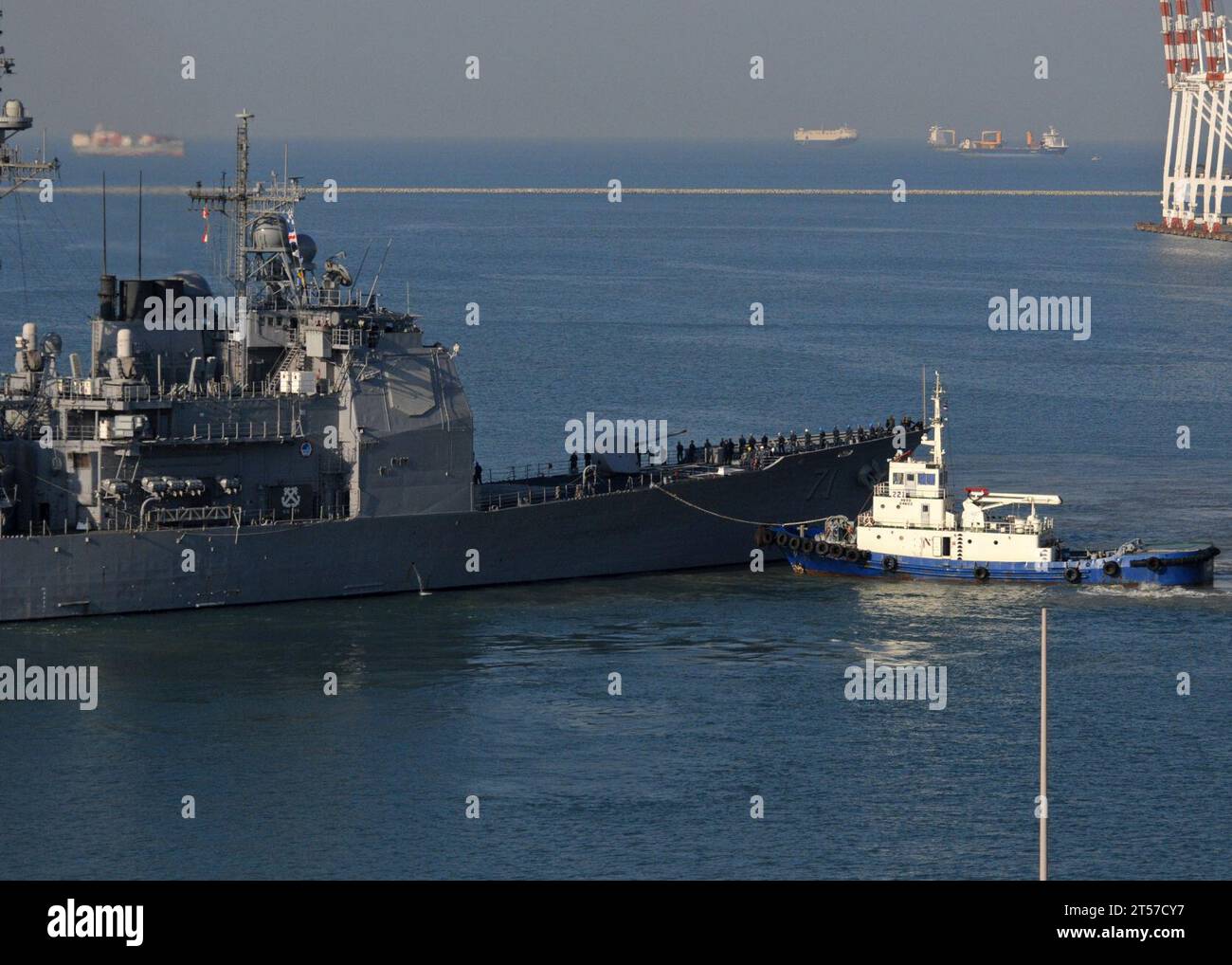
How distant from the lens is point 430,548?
138 ft

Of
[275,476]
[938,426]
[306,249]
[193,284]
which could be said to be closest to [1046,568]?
[938,426]

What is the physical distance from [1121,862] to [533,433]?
3364cm

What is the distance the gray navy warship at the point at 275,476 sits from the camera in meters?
39.7

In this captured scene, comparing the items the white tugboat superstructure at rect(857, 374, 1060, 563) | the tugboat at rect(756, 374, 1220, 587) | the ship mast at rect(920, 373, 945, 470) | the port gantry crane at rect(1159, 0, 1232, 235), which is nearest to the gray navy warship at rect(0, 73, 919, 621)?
the tugboat at rect(756, 374, 1220, 587)

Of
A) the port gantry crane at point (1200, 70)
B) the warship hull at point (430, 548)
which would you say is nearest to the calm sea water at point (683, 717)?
the warship hull at point (430, 548)

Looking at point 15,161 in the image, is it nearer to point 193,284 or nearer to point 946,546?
point 193,284

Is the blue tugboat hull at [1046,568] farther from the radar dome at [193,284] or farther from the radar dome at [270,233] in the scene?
the radar dome at [193,284]

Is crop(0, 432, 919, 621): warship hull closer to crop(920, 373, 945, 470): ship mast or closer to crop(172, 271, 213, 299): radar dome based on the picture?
crop(920, 373, 945, 470): ship mast

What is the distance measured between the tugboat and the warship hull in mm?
1275

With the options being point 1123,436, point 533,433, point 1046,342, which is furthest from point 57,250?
point 1123,436

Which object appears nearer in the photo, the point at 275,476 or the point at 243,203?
the point at 275,476

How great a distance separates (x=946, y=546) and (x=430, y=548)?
36.9ft

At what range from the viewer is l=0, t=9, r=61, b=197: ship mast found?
129ft

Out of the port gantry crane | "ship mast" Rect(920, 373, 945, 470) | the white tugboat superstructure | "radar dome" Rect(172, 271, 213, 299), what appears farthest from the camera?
the port gantry crane
